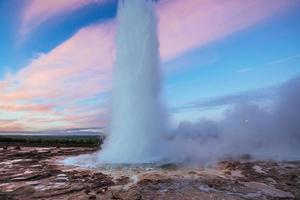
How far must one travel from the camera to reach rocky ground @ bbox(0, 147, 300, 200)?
1001cm

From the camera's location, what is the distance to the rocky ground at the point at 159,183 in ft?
32.8

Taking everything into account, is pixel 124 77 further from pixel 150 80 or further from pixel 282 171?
pixel 282 171

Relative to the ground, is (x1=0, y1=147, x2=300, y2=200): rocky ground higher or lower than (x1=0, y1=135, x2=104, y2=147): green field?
lower

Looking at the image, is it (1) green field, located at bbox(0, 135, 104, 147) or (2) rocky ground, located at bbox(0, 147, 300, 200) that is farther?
(1) green field, located at bbox(0, 135, 104, 147)

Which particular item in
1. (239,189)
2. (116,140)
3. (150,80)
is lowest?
(239,189)

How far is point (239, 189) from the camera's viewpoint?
35.4 feet

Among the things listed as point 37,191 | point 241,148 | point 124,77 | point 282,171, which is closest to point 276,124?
point 241,148

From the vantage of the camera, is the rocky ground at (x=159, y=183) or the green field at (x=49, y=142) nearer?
the rocky ground at (x=159, y=183)

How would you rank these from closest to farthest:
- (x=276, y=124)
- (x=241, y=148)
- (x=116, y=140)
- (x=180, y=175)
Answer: (x=180, y=175)
(x=116, y=140)
(x=241, y=148)
(x=276, y=124)

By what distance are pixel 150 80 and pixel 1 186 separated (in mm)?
11722

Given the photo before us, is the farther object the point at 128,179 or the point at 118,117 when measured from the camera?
the point at 118,117

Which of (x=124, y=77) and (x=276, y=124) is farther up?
(x=124, y=77)

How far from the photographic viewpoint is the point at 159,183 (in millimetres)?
11773

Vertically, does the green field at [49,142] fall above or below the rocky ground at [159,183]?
above
